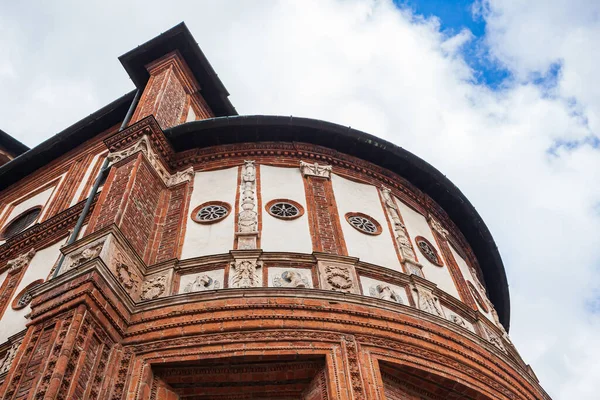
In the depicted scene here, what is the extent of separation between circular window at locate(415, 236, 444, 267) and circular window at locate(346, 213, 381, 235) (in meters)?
1.04

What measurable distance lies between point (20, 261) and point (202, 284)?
5874mm

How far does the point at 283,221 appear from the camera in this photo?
38.8 feet

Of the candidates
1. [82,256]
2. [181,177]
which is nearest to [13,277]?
[181,177]

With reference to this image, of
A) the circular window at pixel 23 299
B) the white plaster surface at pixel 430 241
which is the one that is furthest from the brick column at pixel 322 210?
the circular window at pixel 23 299

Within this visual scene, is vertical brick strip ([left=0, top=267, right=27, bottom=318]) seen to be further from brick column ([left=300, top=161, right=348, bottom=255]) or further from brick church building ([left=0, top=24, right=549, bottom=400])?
brick column ([left=300, top=161, right=348, bottom=255])

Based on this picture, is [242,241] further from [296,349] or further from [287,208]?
[296,349]

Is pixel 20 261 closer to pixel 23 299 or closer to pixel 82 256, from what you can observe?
pixel 23 299

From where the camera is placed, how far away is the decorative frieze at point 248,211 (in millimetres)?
11094

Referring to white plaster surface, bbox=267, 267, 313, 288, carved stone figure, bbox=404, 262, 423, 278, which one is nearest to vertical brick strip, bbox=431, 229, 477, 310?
carved stone figure, bbox=404, 262, 423, 278

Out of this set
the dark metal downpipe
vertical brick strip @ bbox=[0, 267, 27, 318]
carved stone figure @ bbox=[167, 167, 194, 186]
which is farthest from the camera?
carved stone figure @ bbox=[167, 167, 194, 186]

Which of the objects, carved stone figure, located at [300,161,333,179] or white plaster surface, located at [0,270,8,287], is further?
white plaster surface, located at [0,270,8,287]

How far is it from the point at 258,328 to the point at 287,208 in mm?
3513

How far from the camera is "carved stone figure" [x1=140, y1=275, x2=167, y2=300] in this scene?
33.2 feet

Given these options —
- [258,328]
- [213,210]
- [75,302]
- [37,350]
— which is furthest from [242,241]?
[37,350]
